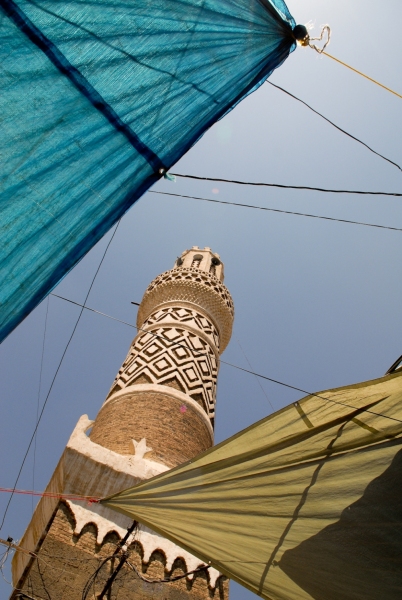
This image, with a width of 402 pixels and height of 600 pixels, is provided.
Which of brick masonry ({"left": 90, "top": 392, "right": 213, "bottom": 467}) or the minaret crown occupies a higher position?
the minaret crown

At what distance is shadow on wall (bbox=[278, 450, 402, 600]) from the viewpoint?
242 centimetres

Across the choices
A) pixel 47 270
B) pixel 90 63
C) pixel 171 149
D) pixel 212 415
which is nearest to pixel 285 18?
pixel 171 149

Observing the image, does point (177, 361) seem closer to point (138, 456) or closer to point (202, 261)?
point (138, 456)

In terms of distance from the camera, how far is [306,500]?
8.60 feet

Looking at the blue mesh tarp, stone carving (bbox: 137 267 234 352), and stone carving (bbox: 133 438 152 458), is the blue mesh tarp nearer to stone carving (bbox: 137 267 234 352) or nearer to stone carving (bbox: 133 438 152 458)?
stone carving (bbox: 133 438 152 458)

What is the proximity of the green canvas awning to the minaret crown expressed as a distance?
857 cm

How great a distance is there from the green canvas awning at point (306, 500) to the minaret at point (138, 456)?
1150 mm

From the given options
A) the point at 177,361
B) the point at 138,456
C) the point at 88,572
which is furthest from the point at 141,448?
the point at 177,361

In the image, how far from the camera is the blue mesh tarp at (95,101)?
2039 millimetres

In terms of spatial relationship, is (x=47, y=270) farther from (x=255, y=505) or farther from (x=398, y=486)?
Answer: (x=398, y=486)

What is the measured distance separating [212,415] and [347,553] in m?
5.25

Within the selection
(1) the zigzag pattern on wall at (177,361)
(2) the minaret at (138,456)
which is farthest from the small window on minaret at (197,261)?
(1) the zigzag pattern on wall at (177,361)

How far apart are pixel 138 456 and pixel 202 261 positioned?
21.9 feet

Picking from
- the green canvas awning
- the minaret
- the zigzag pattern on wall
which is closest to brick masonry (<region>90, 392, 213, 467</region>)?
the minaret
